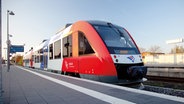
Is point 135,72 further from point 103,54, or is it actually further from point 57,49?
point 57,49

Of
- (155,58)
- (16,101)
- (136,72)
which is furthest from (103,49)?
(155,58)

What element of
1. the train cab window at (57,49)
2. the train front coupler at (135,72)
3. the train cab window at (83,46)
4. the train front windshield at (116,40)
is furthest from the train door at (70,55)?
the train front coupler at (135,72)

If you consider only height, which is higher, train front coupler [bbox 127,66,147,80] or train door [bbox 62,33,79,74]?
train door [bbox 62,33,79,74]

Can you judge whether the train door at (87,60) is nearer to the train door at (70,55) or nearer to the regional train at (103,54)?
the regional train at (103,54)

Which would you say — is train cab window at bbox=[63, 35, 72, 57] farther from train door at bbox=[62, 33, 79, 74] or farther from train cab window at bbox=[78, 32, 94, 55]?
train cab window at bbox=[78, 32, 94, 55]

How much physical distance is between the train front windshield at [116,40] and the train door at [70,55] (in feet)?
5.68

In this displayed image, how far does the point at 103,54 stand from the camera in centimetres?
809

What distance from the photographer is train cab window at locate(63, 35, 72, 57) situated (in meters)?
10.6

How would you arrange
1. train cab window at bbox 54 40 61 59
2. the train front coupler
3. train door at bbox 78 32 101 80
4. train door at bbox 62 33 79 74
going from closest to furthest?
the train front coupler, train door at bbox 78 32 101 80, train door at bbox 62 33 79 74, train cab window at bbox 54 40 61 59

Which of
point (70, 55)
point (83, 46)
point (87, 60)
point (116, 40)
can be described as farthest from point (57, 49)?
point (116, 40)

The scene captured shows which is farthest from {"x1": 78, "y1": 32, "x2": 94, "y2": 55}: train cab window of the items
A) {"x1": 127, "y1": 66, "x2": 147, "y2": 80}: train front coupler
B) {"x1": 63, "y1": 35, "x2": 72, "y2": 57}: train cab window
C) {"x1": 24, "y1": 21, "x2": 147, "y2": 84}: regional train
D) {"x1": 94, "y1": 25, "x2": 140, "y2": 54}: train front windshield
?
{"x1": 127, "y1": 66, "x2": 147, "y2": 80}: train front coupler

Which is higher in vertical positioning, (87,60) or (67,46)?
(67,46)

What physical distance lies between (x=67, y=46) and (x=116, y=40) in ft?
10.8

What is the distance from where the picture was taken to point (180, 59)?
24422 millimetres
